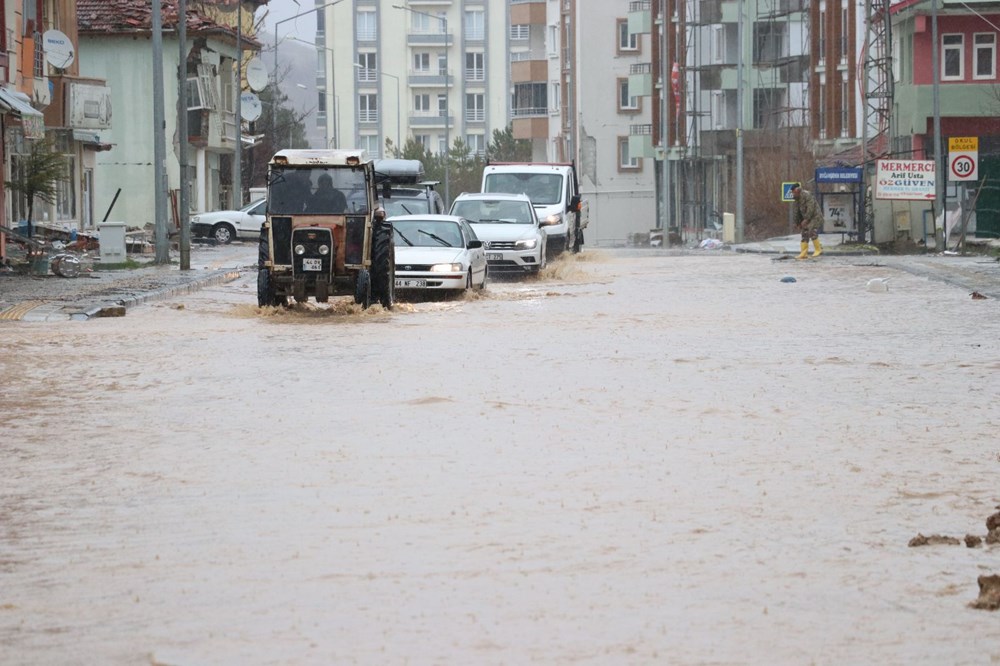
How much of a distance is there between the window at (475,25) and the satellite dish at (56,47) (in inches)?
3547

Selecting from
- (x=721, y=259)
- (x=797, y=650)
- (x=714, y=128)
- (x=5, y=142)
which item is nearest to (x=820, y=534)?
(x=797, y=650)

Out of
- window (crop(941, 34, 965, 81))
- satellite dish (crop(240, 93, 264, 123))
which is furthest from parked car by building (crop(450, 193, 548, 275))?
satellite dish (crop(240, 93, 264, 123))

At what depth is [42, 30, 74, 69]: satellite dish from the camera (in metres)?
42.5

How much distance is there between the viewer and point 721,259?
47.9 meters

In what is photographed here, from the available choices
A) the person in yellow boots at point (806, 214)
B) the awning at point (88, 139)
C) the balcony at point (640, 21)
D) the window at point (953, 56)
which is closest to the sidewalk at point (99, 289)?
the awning at point (88, 139)

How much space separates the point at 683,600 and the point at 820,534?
1.57 metres

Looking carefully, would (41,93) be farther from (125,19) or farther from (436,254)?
(125,19)

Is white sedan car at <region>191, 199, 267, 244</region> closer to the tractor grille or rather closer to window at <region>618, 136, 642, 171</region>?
the tractor grille

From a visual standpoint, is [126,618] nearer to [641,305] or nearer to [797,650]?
[797,650]

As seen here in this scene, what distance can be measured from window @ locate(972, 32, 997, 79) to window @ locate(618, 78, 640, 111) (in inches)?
1711

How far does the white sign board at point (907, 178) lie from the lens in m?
46.7

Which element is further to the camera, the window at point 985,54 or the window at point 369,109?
the window at point 369,109

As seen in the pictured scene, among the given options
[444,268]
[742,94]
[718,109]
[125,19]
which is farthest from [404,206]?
[718,109]

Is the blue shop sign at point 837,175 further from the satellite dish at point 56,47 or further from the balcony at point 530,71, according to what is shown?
the balcony at point 530,71
